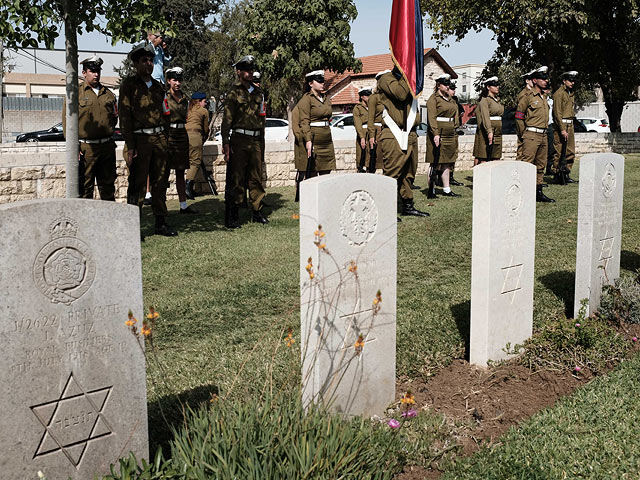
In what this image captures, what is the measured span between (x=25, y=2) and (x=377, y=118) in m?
5.55

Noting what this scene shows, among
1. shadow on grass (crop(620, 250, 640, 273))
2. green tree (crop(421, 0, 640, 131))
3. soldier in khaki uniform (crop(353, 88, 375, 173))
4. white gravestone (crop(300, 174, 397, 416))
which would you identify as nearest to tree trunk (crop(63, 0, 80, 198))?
white gravestone (crop(300, 174, 397, 416))

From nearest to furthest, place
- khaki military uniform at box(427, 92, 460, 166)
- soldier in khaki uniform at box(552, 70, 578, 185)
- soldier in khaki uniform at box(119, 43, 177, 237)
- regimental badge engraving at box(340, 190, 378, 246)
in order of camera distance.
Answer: regimental badge engraving at box(340, 190, 378, 246) → soldier in khaki uniform at box(119, 43, 177, 237) → khaki military uniform at box(427, 92, 460, 166) → soldier in khaki uniform at box(552, 70, 578, 185)

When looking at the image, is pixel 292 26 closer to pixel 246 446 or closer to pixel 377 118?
pixel 377 118

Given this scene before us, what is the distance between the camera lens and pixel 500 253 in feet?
15.1

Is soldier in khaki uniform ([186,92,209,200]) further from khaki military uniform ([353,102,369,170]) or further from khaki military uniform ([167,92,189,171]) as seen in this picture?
khaki military uniform ([353,102,369,170])

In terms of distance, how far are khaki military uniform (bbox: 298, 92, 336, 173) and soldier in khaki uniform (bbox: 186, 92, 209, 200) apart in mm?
2609

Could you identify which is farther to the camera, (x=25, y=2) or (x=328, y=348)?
(x=25, y=2)

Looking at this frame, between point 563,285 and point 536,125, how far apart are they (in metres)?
6.19

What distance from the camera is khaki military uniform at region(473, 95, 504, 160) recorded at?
13383mm

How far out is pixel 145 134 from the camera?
8.57 m

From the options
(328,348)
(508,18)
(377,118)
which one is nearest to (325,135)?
(377,118)

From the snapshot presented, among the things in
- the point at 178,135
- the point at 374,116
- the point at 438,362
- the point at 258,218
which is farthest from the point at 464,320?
the point at 178,135

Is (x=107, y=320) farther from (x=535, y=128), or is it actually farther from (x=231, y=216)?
(x=535, y=128)

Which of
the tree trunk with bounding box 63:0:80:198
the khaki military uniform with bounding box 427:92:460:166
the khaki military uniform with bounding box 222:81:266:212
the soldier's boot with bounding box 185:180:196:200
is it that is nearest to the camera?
the tree trunk with bounding box 63:0:80:198
